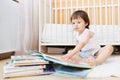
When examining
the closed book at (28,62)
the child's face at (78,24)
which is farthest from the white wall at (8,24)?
the closed book at (28,62)

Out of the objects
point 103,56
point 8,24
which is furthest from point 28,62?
point 8,24

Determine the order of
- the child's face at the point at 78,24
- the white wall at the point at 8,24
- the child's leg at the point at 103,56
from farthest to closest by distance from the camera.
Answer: the white wall at the point at 8,24 < the child's face at the point at 78,24 < the child's leg at the point at 103,56

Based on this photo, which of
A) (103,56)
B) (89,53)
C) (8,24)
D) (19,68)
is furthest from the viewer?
(8,24)

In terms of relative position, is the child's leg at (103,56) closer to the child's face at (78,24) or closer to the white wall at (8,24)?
the child's face at (78,24)

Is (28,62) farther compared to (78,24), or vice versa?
(78,24)

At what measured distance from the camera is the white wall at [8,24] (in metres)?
1.57

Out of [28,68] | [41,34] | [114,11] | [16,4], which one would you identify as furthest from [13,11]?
[114,11]

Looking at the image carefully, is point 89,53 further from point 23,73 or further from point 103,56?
point 23,73

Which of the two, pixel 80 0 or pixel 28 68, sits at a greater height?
pixel 80 0

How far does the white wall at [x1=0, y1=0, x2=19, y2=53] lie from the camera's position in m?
1.57

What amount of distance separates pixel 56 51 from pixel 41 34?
38 centimetres

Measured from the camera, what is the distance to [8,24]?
1693mm

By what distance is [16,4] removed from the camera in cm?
188

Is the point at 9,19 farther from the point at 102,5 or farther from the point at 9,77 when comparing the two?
the point at 102,5
